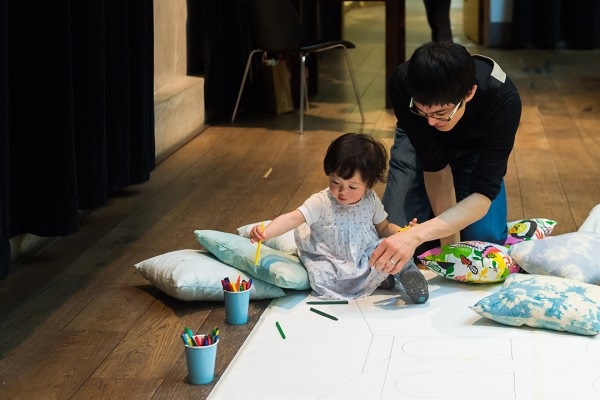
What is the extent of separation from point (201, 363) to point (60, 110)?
1.10 meters

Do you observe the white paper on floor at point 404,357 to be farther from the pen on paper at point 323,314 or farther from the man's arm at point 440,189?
the man's arm at point 440,189

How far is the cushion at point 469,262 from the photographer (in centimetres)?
299

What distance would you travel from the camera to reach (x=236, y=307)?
2.77 m

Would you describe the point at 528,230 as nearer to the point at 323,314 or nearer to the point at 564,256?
the point at 564,256

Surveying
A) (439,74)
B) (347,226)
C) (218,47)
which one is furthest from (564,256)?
(218,47)

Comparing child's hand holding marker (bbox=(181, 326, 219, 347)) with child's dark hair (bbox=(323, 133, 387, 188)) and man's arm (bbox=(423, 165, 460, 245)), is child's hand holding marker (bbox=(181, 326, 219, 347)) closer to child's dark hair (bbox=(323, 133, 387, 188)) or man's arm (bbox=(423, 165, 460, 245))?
child's dark hair (bbox=(323, 133, 387, 188))

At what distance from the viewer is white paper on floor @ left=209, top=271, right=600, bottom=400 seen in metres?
2.35

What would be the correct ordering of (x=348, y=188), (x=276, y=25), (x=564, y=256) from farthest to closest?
1. (x=276, y=25)
2. (x=564, y=256)
3. (x=348, y=188)

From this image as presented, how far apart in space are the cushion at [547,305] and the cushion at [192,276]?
611 millimetres

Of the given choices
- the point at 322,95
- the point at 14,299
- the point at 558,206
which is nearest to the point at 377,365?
the point at 14,299

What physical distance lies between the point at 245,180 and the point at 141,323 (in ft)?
5.45

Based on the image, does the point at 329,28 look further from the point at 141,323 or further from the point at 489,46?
the point at 141,323

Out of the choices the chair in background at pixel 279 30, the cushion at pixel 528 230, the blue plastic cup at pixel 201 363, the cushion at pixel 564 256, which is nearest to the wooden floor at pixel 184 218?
the blue plastic cup at pixel 201 363

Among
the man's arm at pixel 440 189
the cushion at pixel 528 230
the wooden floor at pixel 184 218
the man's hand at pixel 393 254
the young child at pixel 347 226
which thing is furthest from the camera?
the cushion at pixel 528 230
